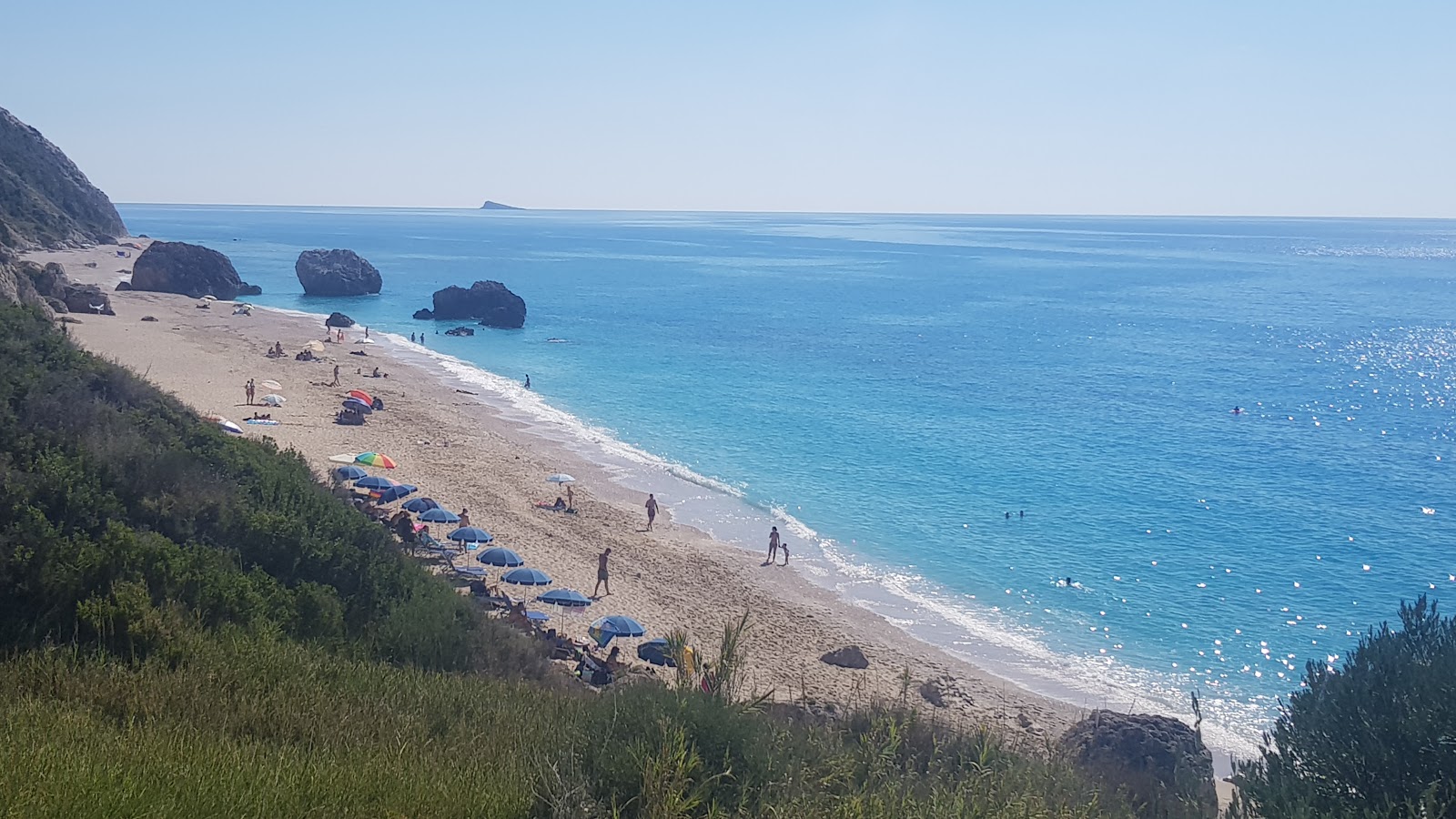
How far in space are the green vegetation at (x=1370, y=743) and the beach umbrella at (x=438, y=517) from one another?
1753cm

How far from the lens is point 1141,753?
13.1 metres

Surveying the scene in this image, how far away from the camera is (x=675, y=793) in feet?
16.5

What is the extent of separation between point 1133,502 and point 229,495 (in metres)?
27.3

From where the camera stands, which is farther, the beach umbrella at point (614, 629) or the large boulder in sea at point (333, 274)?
the large boulder in sea at point (333, 274)

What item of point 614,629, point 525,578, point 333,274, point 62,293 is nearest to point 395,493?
point 525,578

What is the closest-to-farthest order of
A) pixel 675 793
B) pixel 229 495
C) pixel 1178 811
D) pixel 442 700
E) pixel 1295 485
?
pixel 675 793 < pixel 442 700 < pixel 1178 811 < pixel 229 495 < pixel 1295 485

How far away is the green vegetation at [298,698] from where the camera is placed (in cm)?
523

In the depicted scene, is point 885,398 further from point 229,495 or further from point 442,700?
point 442,700

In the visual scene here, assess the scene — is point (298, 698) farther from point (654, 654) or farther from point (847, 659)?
point (847, 659)

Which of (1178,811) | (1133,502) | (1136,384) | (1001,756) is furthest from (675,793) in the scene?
(1136,384)

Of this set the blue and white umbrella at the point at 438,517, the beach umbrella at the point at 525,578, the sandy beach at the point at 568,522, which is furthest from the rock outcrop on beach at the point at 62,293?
the beach umbrella at the point at 525,578

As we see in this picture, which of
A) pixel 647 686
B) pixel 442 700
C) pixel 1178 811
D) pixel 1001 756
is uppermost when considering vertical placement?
pixel 647 686

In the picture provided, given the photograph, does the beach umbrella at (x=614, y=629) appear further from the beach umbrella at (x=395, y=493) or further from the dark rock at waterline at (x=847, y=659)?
the beach umbrella at (x=395, y=493)

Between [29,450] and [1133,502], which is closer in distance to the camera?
[29,450]
